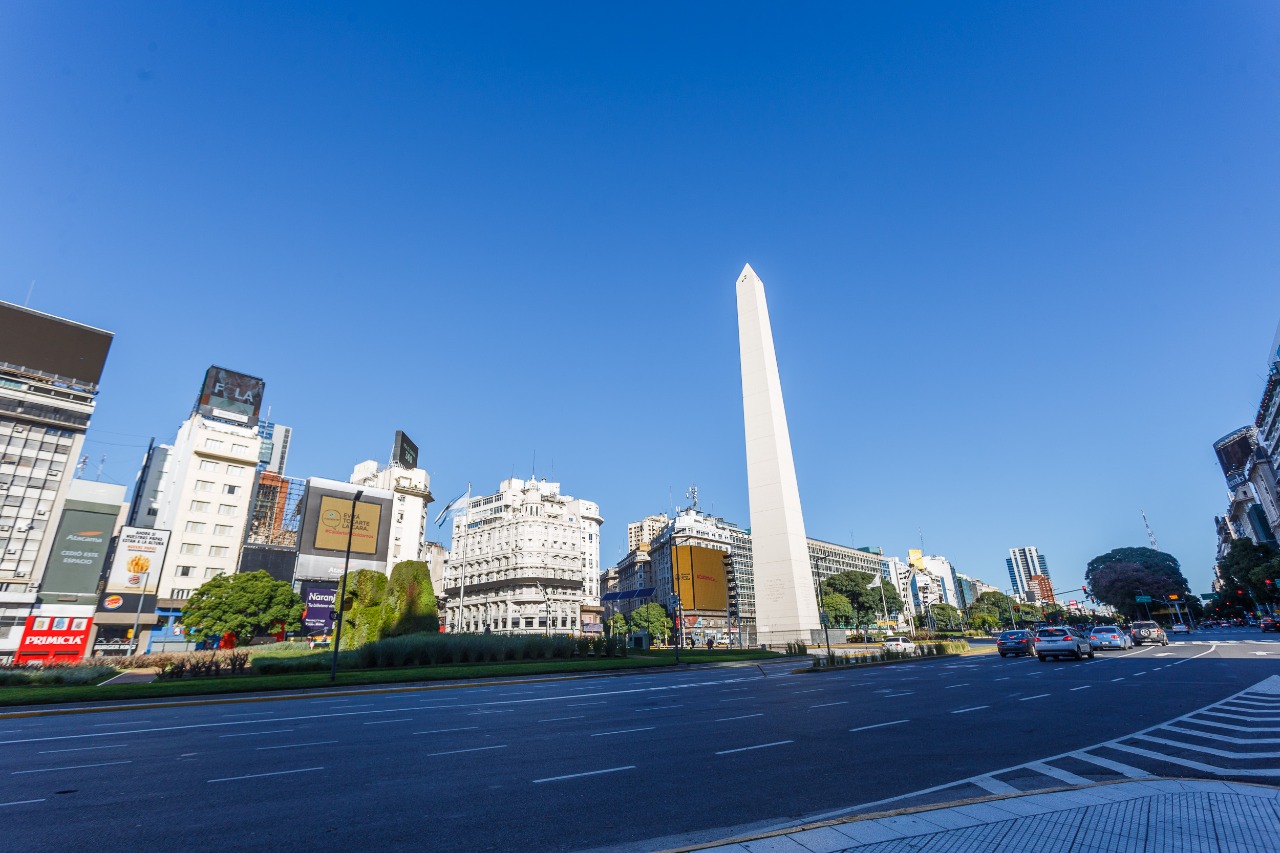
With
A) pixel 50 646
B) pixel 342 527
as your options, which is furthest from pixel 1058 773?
pixel 342 527

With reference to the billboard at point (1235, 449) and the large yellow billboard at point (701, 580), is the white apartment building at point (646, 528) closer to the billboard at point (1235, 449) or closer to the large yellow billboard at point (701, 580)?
the large yellow billboard at point (701, 580)

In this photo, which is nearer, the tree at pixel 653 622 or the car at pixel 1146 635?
the car at pixel 1146 635

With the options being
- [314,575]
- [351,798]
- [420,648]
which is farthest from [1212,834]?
[314,575]

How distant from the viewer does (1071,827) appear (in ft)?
18.2

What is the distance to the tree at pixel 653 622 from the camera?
339ft

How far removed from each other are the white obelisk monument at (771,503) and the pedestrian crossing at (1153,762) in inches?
1337

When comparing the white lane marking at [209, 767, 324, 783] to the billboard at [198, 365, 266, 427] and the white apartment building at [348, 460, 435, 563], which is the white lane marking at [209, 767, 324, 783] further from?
the white apartment building at [348, 460, 435, 563]

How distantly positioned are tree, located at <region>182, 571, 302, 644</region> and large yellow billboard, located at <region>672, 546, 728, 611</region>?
205 ft

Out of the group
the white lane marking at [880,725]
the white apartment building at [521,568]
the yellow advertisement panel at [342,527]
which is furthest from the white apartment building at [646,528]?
the white lane marking at [880,725]

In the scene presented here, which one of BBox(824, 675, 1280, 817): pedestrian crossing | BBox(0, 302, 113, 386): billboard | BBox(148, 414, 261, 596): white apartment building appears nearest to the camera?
BBox(824, 675, 1280, 817): pedestrian crossing

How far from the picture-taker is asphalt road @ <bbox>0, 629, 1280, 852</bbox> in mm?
6598

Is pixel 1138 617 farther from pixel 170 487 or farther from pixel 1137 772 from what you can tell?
pixel 170 487

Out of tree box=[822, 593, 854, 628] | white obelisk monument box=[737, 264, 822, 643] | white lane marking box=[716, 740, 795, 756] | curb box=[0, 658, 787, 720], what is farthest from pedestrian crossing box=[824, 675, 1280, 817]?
tree box=[822, 593, 854, 628]

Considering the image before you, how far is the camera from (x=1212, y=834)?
5215 mm
